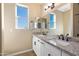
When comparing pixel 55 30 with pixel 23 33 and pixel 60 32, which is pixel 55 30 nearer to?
pixel 60 32

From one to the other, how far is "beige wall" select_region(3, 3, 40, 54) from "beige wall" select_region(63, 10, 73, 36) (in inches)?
15.5

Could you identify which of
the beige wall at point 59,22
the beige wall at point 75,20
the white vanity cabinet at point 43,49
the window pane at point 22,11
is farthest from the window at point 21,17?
the beige wall at point 75,20

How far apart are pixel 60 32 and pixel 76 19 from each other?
0.95 ft

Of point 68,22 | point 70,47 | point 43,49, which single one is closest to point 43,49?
point 43,49

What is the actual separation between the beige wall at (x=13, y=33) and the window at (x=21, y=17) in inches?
2.2

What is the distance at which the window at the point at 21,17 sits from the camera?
5.91ft

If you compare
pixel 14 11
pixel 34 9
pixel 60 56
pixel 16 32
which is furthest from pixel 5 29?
pixel 60 56

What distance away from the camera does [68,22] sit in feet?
6.12

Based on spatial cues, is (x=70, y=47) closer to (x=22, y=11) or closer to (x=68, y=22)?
(x=68, y=22)

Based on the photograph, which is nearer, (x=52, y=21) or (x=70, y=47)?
(x=70, y=47)

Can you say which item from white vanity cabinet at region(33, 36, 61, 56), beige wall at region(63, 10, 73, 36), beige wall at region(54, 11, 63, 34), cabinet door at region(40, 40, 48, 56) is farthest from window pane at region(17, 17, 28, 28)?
→ beige wall at region(63, 10, 73, 36)

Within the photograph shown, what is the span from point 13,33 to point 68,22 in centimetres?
79

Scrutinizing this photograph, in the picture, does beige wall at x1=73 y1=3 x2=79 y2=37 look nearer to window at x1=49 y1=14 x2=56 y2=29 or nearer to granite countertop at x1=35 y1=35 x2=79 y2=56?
granite countertop at x1=35 y1=35 x2=79 y2=56

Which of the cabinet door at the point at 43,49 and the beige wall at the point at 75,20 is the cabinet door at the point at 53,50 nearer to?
the cabinet door at the point at 43,49
